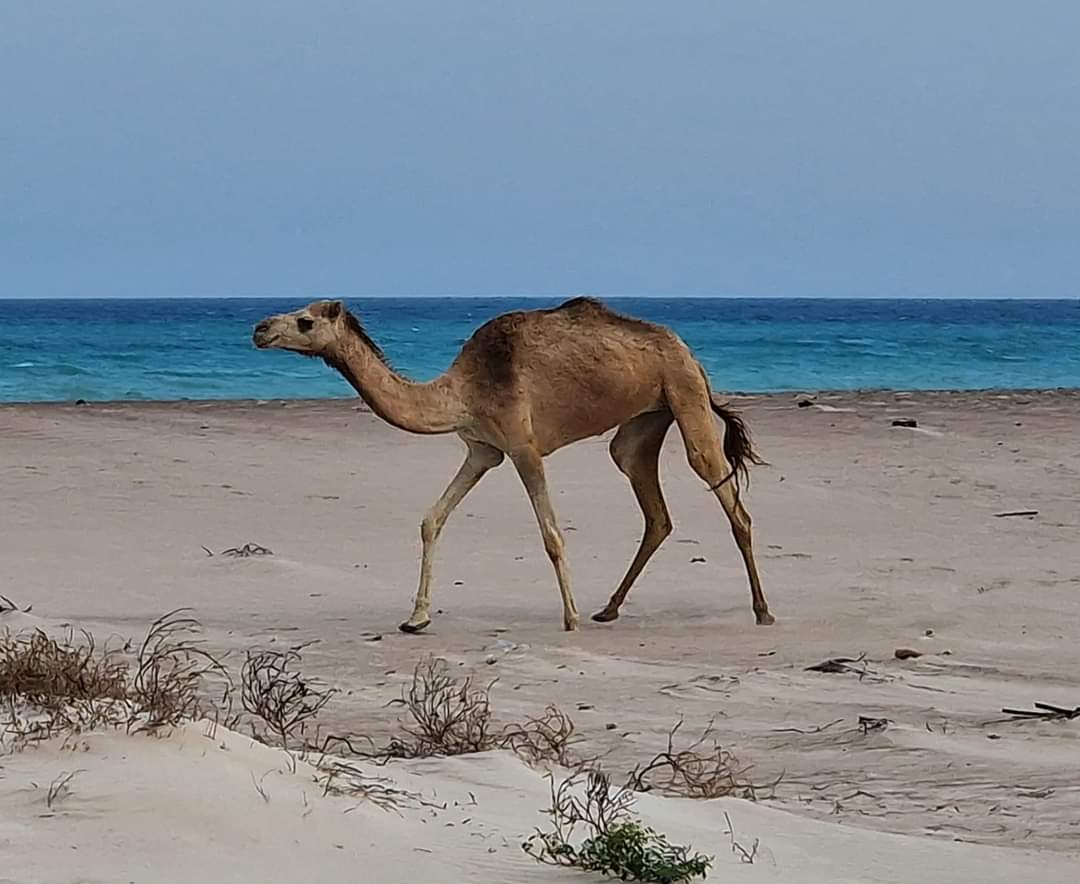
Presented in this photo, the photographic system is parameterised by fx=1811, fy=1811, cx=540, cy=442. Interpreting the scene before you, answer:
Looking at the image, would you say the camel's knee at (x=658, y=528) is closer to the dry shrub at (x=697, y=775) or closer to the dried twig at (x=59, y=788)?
the dry shrub at (x=697, y=775)

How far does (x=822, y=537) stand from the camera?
13.1 meters

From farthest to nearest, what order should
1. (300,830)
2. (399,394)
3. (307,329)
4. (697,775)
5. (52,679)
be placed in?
(399,394) < (307,329) < (697,775) < (52,679) < (300,830)

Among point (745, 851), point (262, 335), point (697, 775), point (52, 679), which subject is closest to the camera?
point (745, 851)

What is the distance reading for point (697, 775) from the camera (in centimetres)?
573

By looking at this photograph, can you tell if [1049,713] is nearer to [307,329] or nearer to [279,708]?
[279,708]

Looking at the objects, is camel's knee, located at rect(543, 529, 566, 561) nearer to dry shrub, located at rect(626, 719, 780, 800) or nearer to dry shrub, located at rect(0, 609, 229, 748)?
dry shrub, located at rect(626, 719, 780, 800)

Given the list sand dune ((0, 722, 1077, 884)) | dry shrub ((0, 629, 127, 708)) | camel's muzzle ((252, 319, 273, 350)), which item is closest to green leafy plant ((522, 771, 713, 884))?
sand dune ((0, 722, 1077, 884))

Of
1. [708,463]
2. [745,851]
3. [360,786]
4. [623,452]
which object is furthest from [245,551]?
[745,851]

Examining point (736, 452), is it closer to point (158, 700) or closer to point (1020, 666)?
point (1020, 666)

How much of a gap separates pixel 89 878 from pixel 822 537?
31.1 feet

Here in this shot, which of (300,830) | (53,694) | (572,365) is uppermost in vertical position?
(572,365)

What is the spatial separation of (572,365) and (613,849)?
228 inches

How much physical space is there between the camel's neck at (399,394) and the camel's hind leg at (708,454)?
128 centimetres

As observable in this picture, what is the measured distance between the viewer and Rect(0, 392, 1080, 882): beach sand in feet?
15.1
